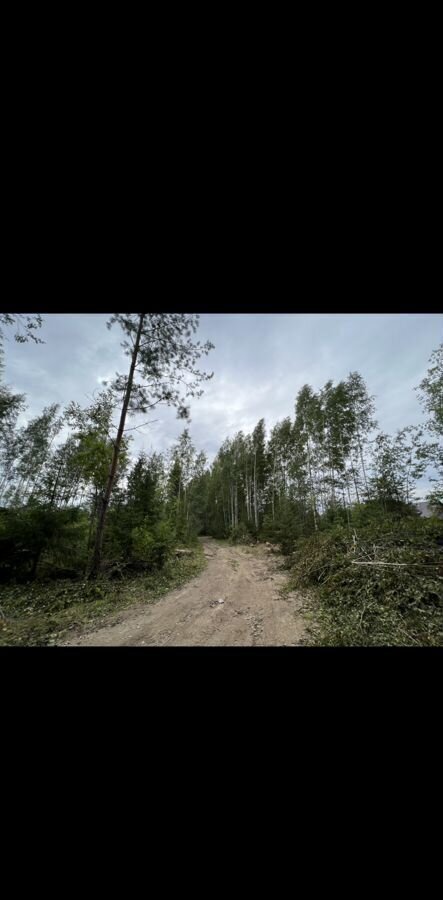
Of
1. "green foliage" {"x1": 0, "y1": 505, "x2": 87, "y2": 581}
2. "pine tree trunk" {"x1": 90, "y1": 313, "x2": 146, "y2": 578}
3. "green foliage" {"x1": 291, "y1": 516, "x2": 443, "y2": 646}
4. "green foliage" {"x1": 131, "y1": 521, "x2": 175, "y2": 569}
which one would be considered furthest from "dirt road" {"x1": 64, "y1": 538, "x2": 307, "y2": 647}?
"green foliage" {"x1": 0, "y1": 505, "x2": 87, "y2": 581}

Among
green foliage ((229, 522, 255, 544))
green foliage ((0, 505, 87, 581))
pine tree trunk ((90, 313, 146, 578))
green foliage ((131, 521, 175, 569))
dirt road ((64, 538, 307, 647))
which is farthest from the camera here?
green foliage ((229, 522, 255, 544))

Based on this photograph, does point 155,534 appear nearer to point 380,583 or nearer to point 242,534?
point 380,583

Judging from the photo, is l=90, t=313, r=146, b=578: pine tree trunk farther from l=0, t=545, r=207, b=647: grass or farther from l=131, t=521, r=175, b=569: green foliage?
l=131, t=521, r=175, b=569: green foliage

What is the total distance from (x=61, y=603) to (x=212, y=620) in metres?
2.86

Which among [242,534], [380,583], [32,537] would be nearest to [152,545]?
[32,537]

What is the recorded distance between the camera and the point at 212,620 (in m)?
4.20

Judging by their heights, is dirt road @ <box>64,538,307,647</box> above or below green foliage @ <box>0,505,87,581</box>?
below

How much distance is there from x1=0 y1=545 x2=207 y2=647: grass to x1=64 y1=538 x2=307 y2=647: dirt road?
34 centimetres

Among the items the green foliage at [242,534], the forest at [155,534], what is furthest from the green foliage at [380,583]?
the green foliage at [242,534]

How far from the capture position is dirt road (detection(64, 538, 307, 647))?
354 centimetres
